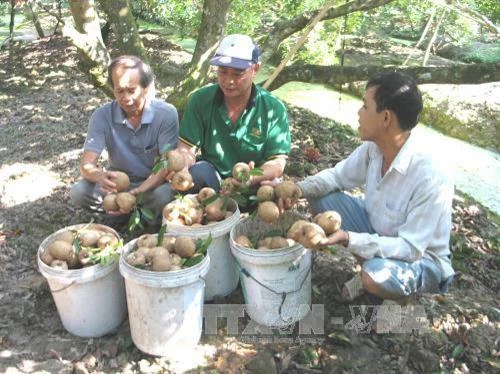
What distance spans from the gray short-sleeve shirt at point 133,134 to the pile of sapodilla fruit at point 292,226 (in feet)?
2.71

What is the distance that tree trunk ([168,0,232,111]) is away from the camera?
4602 mm

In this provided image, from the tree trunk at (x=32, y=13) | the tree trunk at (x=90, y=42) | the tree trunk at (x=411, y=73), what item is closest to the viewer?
the tree trunk at (x=411, y=73)

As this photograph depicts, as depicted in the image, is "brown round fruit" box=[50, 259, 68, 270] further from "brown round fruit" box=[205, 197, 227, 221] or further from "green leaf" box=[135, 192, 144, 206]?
"brown round fruit" box=[205, 197, 227, 221]

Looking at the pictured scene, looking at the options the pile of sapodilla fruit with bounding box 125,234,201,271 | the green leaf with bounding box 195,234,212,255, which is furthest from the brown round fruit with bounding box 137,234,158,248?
the green leaf with bounding box 195,234,212,255

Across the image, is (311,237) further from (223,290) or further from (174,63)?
(174,63)

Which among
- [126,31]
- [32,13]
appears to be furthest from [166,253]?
[32,13]

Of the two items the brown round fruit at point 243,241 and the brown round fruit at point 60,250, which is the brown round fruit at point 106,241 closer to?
the brown round fruit at point 60,250

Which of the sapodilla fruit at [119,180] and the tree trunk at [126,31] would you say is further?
the tree trunk at [126,31]

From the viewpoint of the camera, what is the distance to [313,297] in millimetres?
2887

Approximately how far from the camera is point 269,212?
2.57m

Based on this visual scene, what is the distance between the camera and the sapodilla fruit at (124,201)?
280 cm

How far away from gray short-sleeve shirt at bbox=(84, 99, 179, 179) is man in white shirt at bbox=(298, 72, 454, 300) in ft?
4.23

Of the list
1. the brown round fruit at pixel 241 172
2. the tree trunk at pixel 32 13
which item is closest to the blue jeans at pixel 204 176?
the brown round fruit at pixel 241 172

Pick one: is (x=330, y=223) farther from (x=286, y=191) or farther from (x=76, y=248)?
(x=76, y=248)
